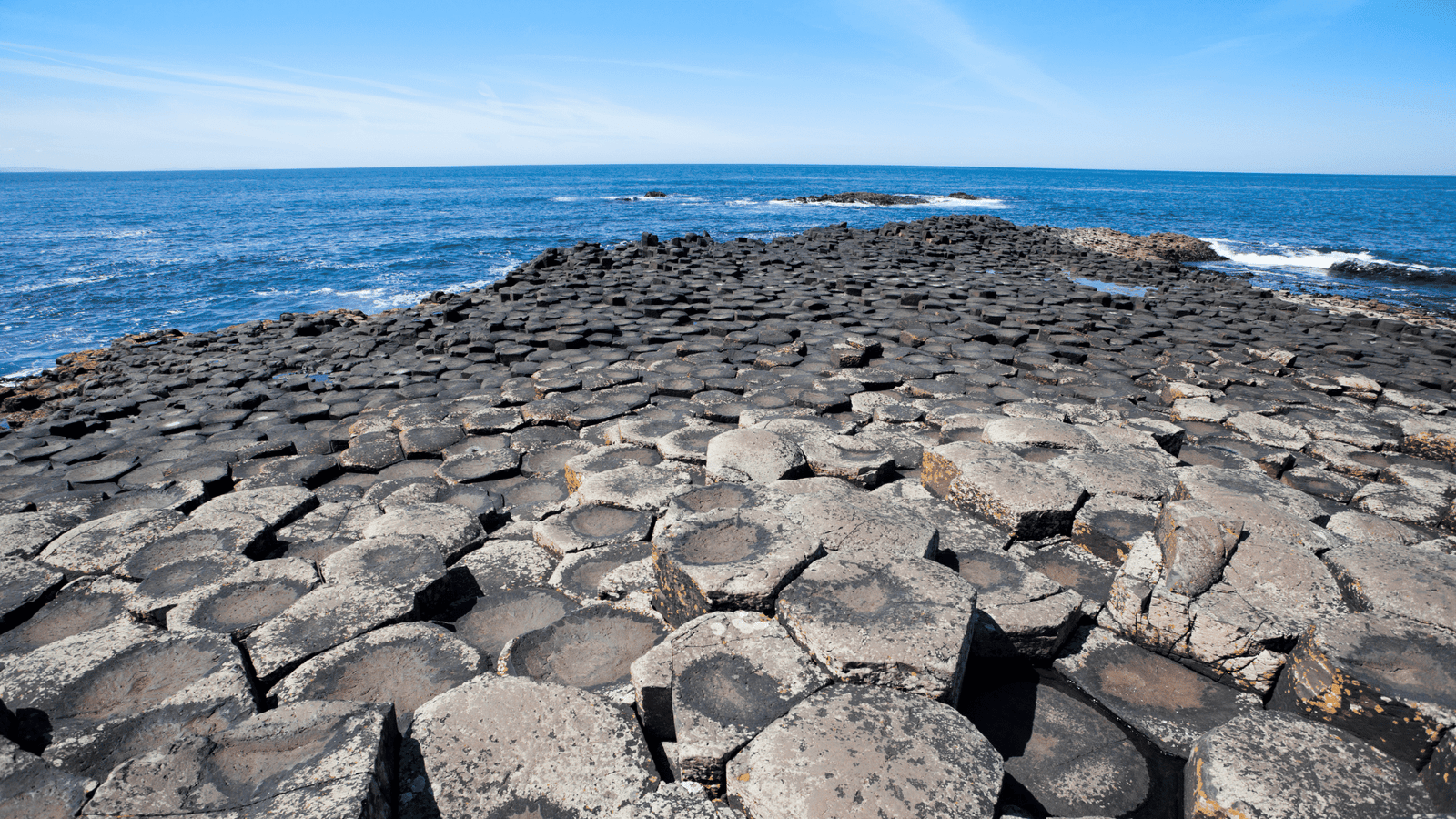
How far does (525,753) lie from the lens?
6.37 ft

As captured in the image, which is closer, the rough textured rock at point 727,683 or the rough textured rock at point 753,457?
the rough textured rock at point 727,683

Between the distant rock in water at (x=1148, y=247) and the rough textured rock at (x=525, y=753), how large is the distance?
22142 mm

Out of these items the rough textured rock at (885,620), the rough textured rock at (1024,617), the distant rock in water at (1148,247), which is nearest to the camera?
the rough textured rock at (885,620)

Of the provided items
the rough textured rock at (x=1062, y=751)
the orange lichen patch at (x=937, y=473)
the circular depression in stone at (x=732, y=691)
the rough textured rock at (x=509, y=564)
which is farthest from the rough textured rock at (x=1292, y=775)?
the rough textured rock at (x=509, y=564)

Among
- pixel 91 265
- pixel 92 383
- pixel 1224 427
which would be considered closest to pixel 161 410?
pixel 92 383

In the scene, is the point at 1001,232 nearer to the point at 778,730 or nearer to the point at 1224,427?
the point at 1224,427

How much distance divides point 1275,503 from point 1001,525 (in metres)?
1.45

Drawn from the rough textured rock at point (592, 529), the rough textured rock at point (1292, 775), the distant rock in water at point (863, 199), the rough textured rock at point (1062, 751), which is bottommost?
the rough textured rock at point (1062, 751)

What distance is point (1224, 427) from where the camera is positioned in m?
5.17

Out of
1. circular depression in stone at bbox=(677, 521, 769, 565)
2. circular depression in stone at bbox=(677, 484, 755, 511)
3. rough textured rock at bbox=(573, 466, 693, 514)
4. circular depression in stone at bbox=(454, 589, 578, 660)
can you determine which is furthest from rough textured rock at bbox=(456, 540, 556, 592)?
circular depression in stone at bbox=(677, 521, 769, 565)

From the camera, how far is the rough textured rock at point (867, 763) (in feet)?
5.58

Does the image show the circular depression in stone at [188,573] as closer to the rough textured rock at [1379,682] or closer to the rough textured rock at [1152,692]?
the rough textured rock at [1152,692]

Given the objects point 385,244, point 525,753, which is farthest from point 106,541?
point 385,244

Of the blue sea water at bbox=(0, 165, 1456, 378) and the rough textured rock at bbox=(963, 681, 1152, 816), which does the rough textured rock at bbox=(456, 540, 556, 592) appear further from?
the blue sea water at bbox=(0, 165, 1456, 378)
